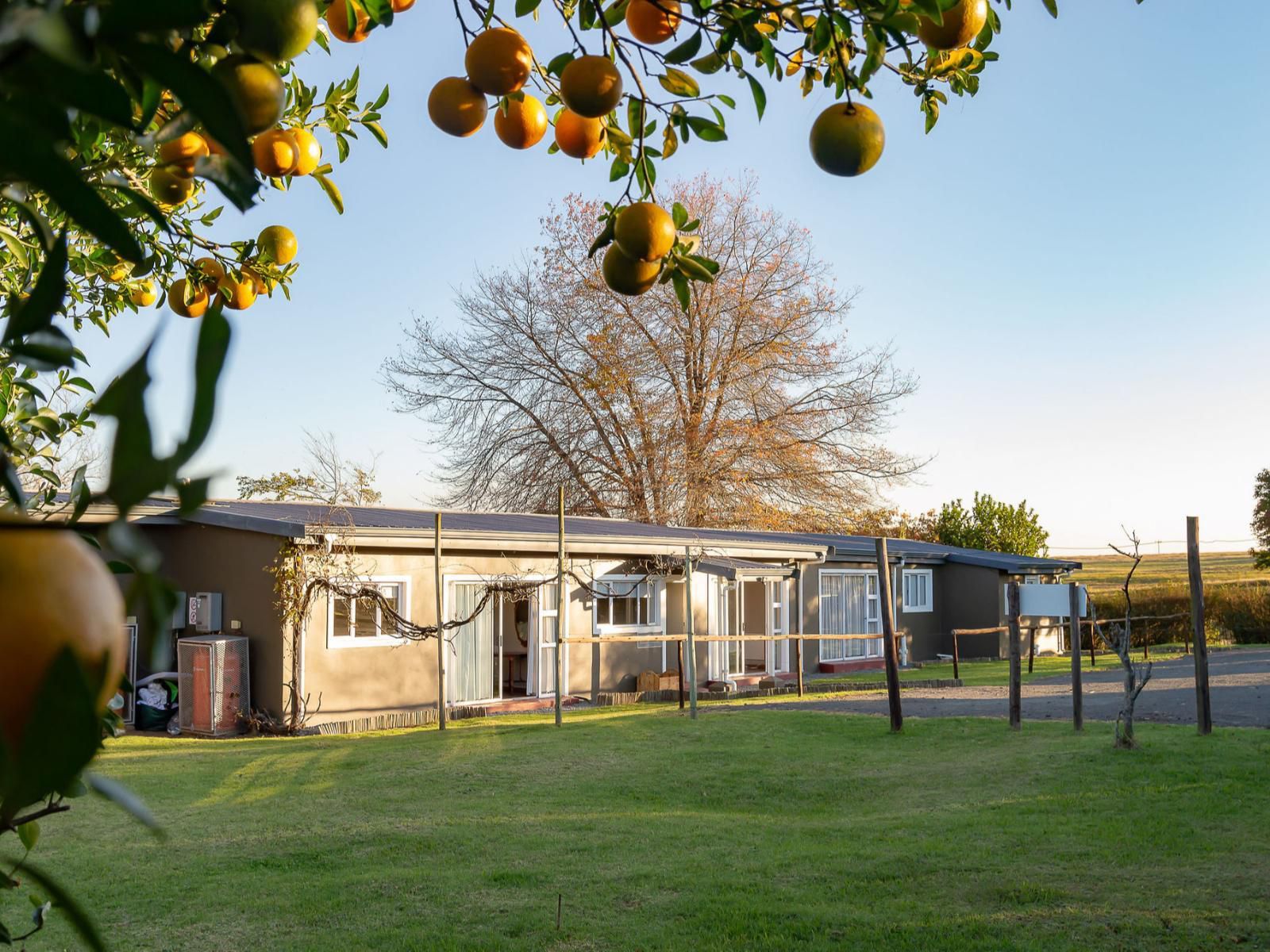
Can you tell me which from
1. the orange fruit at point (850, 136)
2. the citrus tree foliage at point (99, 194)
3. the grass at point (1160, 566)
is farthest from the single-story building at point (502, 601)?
the grass at point (1160, 566)

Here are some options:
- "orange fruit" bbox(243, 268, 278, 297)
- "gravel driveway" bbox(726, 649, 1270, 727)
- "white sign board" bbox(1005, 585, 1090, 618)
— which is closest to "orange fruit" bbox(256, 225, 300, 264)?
"orange fruit" bbox(243, 268, 278, 297)

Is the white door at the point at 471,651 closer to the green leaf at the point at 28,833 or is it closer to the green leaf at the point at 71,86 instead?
the green leaf at the point at 28,833

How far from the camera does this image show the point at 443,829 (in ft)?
24.2

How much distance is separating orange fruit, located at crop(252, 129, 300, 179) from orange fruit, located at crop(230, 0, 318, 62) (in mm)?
800

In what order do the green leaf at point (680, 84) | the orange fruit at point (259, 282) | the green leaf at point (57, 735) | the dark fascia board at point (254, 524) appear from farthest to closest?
the dark fascia board at point (254, 524) < the orange fruit at point (259, 282) < the green leaf at point (680, 84) < the green leaf at point (57, 735)

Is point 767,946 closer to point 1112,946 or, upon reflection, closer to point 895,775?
point 1112,946

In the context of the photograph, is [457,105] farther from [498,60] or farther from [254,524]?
[254,524]

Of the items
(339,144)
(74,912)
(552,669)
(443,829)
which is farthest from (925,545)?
(74,912)

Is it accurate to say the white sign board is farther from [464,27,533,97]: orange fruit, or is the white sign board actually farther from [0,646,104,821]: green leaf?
[0,646,104,821]: green leaf

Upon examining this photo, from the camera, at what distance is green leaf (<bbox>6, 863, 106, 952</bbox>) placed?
35 cm

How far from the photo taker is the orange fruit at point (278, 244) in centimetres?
189

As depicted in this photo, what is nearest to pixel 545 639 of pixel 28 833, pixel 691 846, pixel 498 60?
pixel 691 846

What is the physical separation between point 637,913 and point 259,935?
5.99 ft

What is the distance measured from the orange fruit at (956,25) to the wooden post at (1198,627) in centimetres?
1012
